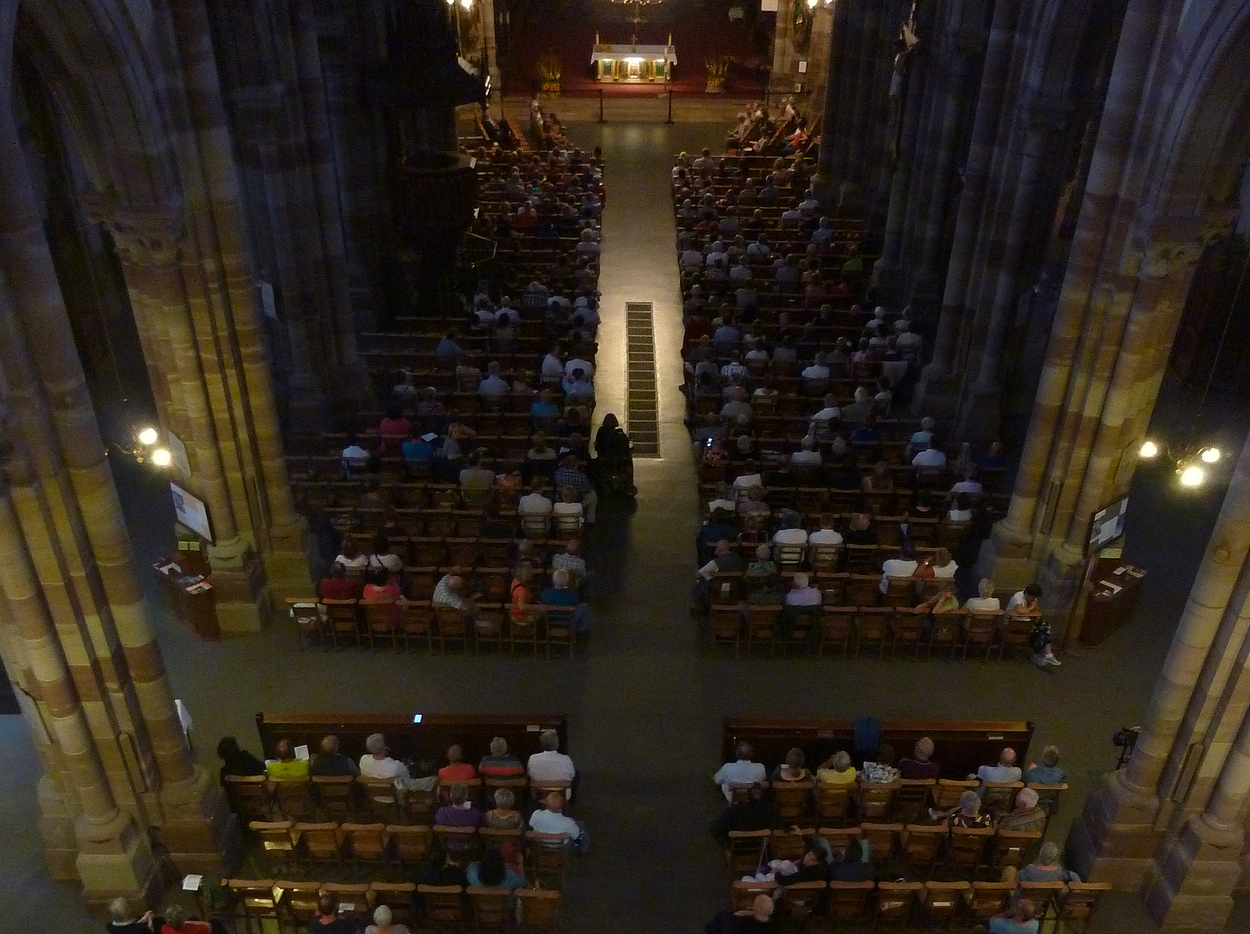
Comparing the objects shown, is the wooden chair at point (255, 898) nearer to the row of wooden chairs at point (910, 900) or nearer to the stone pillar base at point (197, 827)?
the stone pillar base at point (197, 827)

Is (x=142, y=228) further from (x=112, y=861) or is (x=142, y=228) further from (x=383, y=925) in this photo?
(x=383, y=925)

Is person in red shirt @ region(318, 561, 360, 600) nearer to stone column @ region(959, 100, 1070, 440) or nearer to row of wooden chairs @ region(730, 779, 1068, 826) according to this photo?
row of wooden chairs @ region(730, 779, 1068, 826)

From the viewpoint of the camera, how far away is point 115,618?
894 centimetres

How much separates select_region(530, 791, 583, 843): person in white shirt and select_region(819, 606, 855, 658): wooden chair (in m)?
4.25

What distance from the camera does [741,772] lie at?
10352 mm

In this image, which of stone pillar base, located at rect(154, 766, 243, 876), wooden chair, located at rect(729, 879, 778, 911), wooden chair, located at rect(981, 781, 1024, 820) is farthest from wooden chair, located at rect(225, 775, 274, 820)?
wooden chair, located at rect(981, 781, 1024, 820)

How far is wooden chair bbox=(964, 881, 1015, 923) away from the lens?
30.1ft

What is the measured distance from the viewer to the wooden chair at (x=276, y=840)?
9680 mm

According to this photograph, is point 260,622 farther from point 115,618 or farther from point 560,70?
point 560,70

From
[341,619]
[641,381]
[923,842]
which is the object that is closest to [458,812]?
[341,619]

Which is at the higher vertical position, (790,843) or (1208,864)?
(1208,864)

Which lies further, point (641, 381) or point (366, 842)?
point (641, 381)

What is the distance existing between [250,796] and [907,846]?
6186 mm

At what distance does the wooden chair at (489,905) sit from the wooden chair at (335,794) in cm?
167
